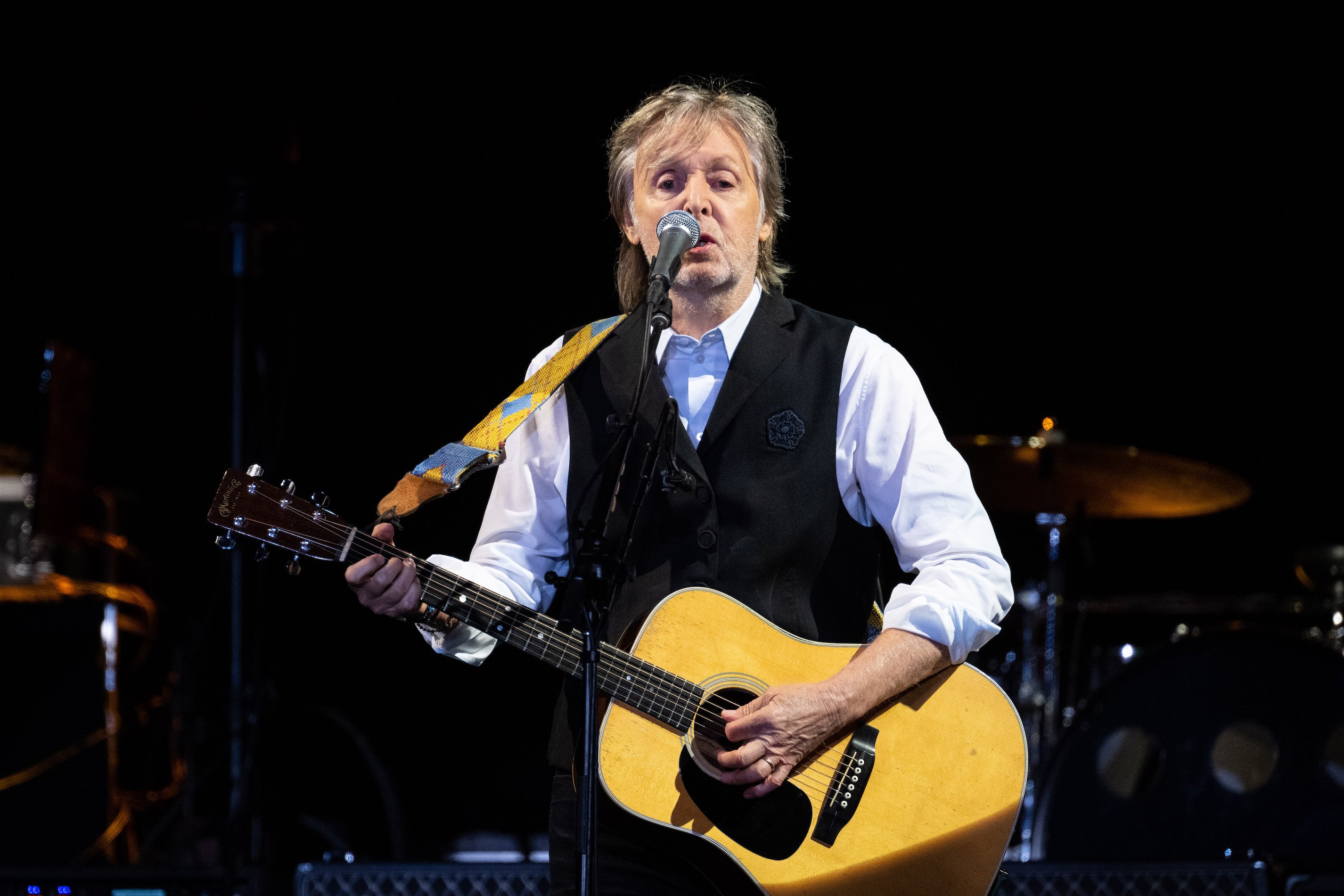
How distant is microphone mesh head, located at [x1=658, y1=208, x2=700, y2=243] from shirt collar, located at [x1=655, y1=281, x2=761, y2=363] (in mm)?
352

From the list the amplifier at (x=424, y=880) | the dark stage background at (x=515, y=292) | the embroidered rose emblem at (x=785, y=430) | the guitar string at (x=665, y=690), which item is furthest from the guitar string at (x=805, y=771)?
the dark stage background at (x=515, y=292)

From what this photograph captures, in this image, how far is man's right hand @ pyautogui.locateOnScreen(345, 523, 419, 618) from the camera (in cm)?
227

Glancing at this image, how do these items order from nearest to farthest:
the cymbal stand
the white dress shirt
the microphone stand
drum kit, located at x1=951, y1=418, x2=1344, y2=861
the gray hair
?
the microphone stand < the white dress shirt < the gray hair < drum kit, located at x1=951, y1=418, x2=1344, y2=861 < the cymbal stand

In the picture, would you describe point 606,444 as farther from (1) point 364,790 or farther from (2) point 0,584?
(2) point 0,584

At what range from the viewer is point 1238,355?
552 centimetres

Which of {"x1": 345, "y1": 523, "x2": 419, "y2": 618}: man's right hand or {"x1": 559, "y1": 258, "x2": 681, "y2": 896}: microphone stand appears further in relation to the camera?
{"x1": 345, "y1": 523, "x2": 419, "y2": 618}: man's right hand

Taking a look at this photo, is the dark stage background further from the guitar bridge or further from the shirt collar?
the guitar bridge

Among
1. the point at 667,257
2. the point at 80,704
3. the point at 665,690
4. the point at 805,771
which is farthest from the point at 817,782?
the point at 80,704

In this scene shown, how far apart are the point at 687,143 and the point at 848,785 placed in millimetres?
1314

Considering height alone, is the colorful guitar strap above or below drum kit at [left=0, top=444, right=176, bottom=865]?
above

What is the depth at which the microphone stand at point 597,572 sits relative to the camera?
1940 mm

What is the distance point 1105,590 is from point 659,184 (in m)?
4.04

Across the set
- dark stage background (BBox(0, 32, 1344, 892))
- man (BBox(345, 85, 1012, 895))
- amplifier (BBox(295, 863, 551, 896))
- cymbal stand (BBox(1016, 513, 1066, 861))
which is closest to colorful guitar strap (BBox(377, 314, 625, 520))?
man (BBox(345, 85, 1012, 895))

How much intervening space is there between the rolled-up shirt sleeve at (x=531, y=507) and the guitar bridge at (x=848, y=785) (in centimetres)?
65
